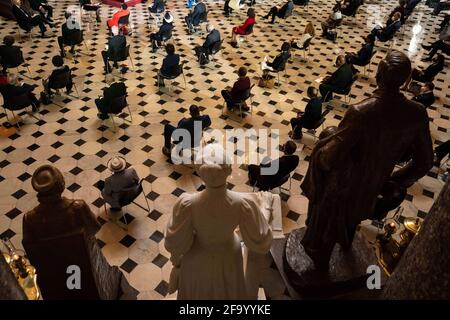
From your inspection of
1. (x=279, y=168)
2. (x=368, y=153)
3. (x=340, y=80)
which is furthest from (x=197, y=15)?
(x=368, y=153)

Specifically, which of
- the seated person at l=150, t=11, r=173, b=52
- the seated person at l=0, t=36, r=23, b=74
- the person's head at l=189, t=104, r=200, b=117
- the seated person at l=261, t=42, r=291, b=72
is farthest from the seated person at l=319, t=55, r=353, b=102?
the seated person at l=0, t=36, r=23, b=74

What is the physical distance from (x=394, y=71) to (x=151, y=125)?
594 cm

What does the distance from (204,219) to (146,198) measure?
4.16 metres

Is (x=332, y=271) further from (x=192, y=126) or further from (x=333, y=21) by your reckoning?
(x=333, y=21)

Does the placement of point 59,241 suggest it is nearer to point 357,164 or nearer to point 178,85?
point 357,164

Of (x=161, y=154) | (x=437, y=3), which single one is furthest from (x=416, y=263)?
(x=437, y=3)

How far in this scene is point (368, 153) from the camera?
10.6 ft

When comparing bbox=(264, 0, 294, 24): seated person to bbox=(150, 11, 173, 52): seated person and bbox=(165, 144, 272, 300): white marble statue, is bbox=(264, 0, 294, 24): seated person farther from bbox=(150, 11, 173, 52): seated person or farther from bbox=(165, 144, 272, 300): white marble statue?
bbox=(165, 144, 272, 300): white marble statue

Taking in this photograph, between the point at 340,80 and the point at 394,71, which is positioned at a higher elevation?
the point at 394,71

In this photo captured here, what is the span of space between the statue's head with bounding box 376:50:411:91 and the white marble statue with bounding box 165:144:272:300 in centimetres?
152

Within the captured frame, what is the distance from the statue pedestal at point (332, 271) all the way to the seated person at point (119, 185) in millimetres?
2419

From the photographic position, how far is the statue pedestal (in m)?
4.33

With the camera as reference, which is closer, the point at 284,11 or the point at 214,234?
the point at 214,234

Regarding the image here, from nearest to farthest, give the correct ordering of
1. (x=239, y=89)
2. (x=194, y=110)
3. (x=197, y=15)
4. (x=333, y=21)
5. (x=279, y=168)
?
(x=279, y=168) → (x=194, y=110) → (x=239, y=89) → (x=197, y=15) → (x=333, y=21)
